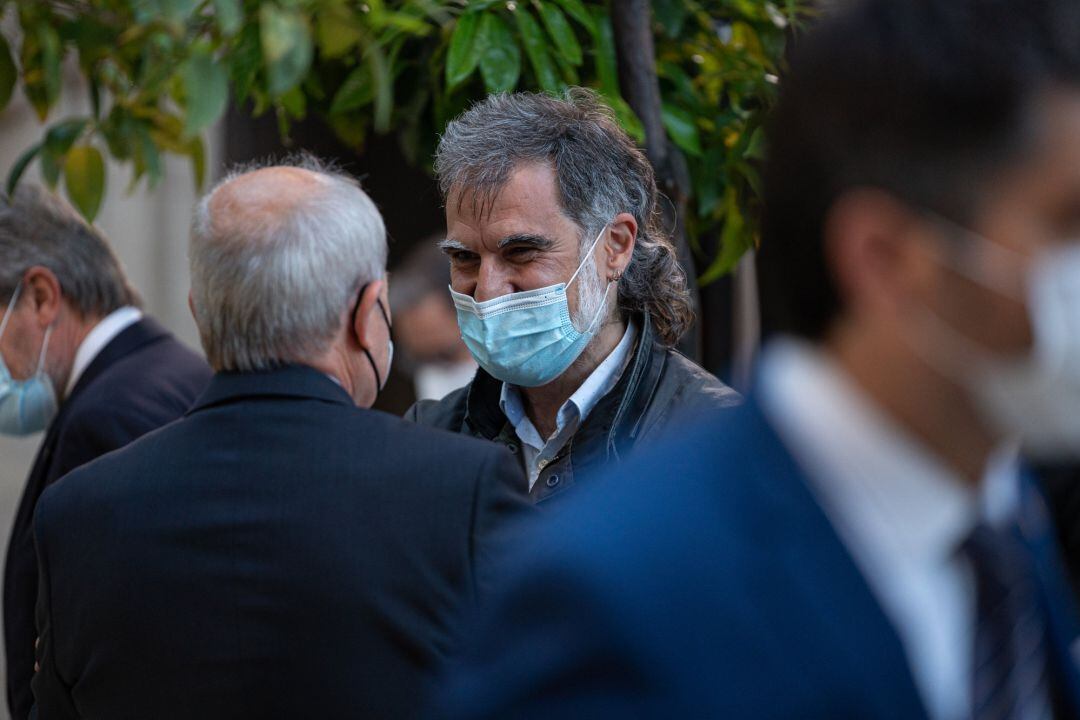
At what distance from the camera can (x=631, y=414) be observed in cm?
289

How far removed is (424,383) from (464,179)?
11.4 ft

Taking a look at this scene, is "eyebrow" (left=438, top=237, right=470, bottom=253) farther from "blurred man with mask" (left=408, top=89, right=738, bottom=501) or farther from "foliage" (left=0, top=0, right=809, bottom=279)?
"foliage" (left=0, top=0, right=809, bottom=279)

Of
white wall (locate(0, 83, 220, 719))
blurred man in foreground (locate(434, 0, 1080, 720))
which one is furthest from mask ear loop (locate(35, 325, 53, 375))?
blurred man in foreground (locate(434, 0, 1080, 720))

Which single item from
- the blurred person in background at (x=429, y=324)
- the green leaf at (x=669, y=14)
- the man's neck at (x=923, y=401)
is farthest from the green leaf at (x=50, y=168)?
the blurred person in background at (x=429, y=324)

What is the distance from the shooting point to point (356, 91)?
302 cm

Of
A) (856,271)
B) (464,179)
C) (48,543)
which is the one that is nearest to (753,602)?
(856,271)

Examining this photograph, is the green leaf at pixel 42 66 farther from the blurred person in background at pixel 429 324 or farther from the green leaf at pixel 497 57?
the blurred person in background at pixel 429 324

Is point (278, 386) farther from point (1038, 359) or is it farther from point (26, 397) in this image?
point (26, 397)

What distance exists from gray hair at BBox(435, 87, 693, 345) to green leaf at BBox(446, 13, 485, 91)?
0.24 m

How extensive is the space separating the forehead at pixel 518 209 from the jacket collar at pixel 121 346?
115 centimetres

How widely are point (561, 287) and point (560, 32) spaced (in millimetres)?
526

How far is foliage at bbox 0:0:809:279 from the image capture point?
8.07 ft

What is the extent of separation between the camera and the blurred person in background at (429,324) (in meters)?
6.34

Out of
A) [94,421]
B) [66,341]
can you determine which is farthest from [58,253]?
[94,421]
